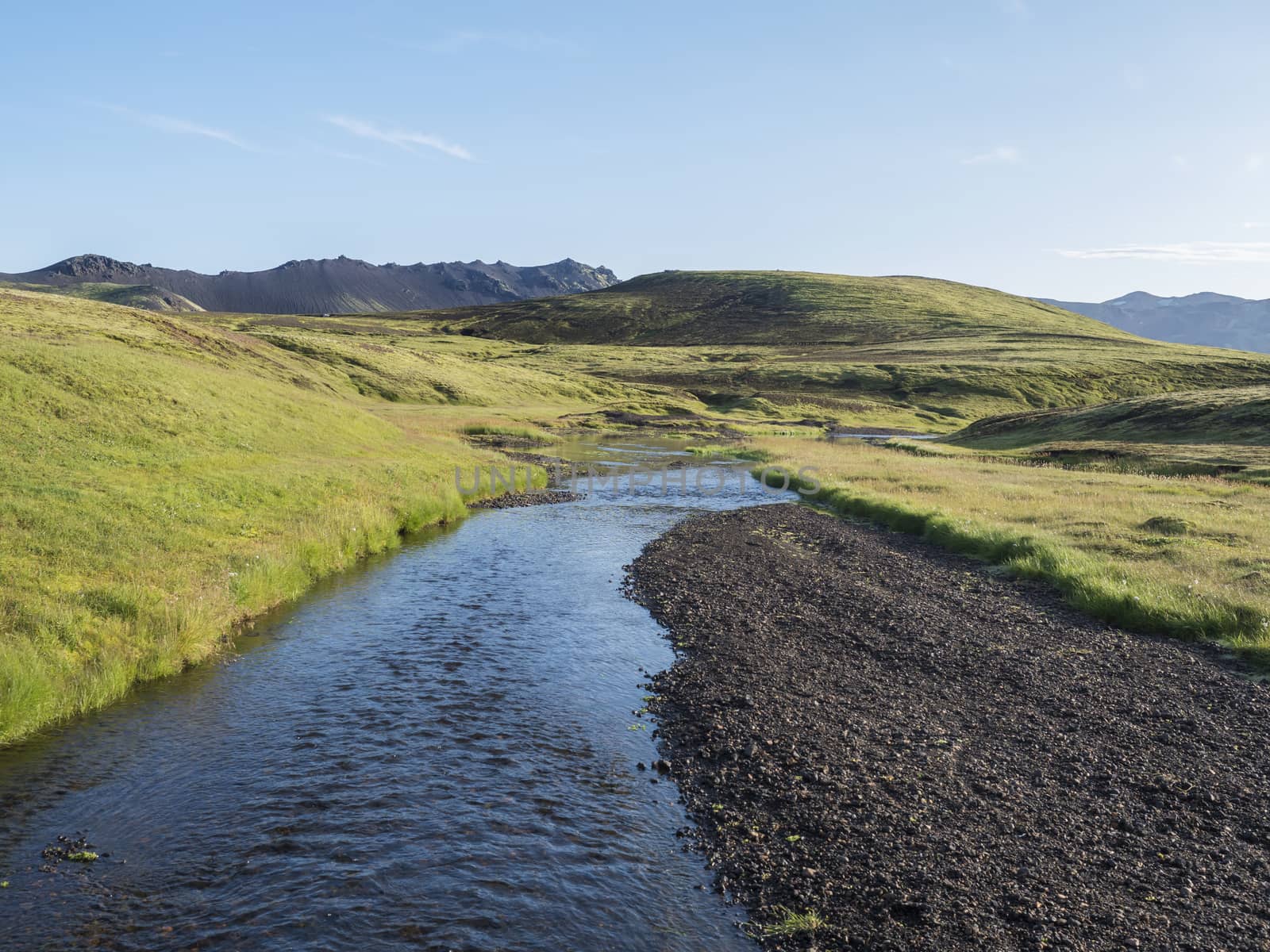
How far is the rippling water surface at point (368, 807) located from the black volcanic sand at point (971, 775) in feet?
4.25

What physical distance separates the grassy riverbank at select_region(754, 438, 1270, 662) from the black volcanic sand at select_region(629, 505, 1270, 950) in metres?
1.61

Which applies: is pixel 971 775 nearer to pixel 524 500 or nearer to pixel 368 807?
pixel 368 807

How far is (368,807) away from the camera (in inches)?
460

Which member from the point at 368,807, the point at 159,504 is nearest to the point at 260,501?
the point at 159,504

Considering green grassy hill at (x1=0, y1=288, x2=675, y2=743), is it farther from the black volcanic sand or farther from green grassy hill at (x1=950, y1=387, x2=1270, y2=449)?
green grassy hill at (x1=950, y1=387, x2=1270, y2=449)

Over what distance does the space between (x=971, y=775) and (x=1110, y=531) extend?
73.5 ft

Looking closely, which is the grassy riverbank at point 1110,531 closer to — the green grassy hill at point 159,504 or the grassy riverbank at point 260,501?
the grassy riverbank at point 260,501

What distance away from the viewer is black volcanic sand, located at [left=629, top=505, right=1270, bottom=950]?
927 centimetres

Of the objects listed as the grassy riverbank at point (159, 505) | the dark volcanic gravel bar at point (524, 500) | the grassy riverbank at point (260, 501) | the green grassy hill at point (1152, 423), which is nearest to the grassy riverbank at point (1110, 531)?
the grassy riverbank at point (260, 501)

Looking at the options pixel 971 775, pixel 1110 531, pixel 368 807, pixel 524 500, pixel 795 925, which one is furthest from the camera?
pixel 524 500

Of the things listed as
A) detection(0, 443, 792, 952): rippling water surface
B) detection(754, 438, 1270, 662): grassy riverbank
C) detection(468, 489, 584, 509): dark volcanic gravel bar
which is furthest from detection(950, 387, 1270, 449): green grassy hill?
detection(0, 443, 792, 952): rippling water surface

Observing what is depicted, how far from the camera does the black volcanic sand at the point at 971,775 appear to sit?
927 centimetres

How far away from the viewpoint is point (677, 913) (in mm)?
9586

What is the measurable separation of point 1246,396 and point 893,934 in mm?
92090
